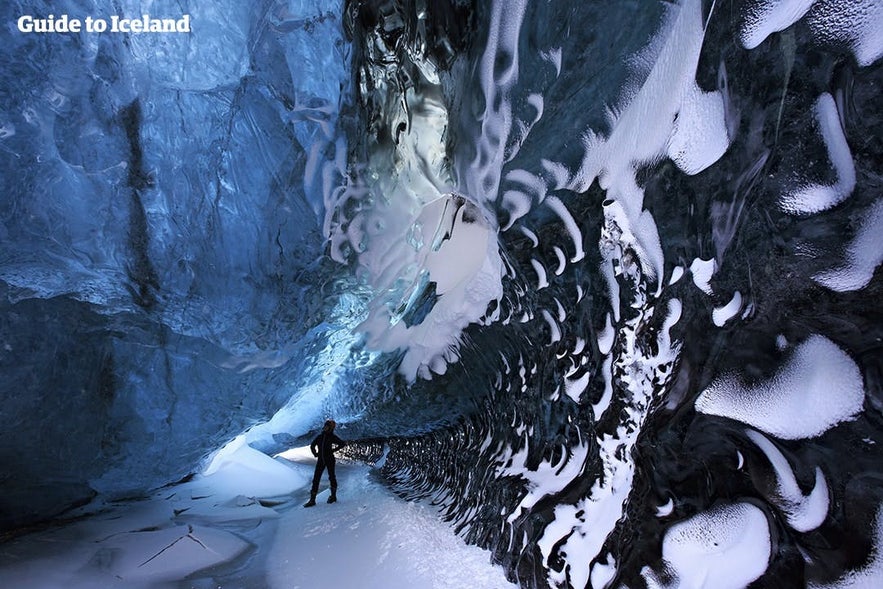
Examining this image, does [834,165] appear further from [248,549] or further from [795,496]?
[248,549]

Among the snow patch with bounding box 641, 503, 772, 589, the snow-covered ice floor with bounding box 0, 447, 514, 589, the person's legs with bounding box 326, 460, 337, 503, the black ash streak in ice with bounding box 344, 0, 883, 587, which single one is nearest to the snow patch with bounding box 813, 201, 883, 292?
the black ash streak in ice with bounding box 344, 0, 883, 587

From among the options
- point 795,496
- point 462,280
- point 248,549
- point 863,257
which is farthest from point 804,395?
point 248,549

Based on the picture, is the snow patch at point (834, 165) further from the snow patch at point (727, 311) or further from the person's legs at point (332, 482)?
the person's legs at point (332, 482)

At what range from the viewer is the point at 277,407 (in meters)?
4.94

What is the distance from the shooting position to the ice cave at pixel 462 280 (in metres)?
1.18

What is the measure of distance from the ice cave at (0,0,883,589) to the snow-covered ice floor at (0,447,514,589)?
36 mm

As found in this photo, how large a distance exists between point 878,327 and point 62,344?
4.17 m

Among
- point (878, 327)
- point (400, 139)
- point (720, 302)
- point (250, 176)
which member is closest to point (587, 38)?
point (720, 302)

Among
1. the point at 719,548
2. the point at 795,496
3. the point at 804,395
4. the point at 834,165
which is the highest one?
the point at 834,165

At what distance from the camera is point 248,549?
3.11 metres

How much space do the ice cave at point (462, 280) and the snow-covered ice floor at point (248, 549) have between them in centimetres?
4

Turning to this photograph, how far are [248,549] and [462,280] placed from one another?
2578mm

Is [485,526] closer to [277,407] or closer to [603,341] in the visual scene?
[603,341]

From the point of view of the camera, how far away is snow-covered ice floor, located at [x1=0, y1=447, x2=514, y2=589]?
252 centimetres
